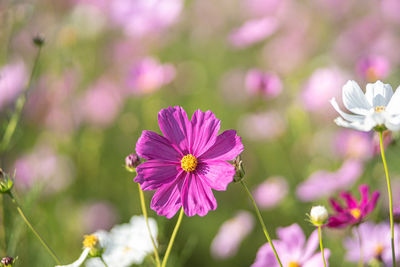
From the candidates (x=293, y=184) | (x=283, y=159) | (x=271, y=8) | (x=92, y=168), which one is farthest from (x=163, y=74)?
(x=271, y=8)

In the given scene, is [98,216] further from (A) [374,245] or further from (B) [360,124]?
(B) [360,124]

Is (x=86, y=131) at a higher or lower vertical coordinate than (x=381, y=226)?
higher

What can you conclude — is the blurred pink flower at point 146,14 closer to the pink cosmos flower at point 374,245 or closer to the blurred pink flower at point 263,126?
the blurred pink flower at point 263,126

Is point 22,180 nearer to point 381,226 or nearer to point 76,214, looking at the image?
point 76,214

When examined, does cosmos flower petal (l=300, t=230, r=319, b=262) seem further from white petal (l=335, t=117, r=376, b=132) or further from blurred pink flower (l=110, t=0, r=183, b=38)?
blurred pink flower (l=110, t=0, r=183, b=38)

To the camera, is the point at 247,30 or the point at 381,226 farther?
the point at 247,30

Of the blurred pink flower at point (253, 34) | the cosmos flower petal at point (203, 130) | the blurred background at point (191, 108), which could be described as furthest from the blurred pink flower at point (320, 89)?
the cosmos flower petal at point (203, 130)

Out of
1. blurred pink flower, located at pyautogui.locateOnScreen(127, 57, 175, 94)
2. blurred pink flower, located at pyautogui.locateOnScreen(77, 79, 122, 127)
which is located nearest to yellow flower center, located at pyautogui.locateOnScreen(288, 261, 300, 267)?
blurred pink flower, located at pyautogui.locateOnScreen(127, 57, 175, 94)
